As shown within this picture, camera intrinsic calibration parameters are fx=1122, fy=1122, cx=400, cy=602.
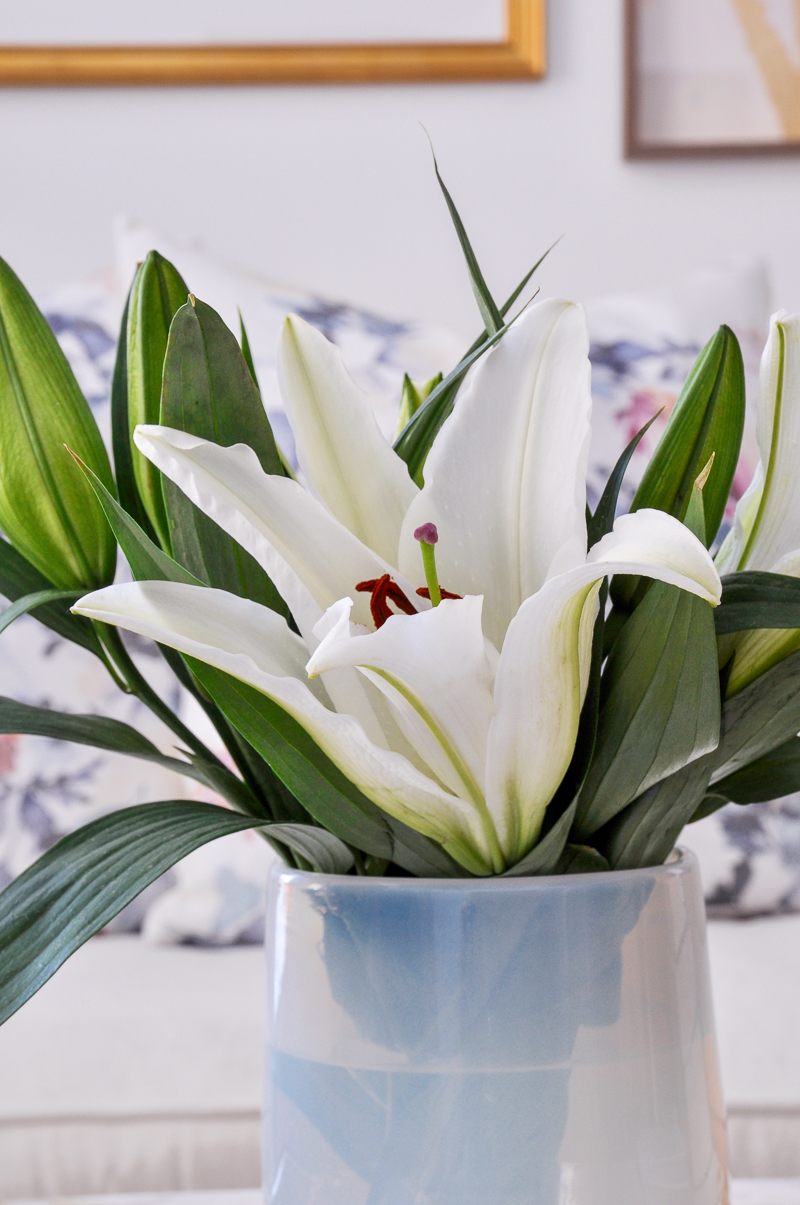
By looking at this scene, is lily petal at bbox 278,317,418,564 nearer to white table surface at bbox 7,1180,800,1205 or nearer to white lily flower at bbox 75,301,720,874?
white lily flower at bbox 75,301,720,874

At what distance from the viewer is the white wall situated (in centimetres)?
115

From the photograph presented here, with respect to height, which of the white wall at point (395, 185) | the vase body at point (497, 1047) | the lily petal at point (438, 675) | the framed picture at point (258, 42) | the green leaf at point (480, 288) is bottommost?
the vase body at point (497, 1047)

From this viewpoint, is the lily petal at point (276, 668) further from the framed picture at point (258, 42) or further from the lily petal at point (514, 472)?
the framed picture at point (258, 42)

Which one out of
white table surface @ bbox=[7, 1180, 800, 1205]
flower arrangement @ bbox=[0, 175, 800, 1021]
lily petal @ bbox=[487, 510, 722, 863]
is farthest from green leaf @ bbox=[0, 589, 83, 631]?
white table surface @ bbox=[7, 1180, 800, 1205]

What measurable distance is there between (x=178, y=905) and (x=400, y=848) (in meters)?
0.50

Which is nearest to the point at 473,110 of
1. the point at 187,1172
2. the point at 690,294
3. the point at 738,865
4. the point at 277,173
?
the point at 277,173

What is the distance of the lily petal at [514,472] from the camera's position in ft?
0.74

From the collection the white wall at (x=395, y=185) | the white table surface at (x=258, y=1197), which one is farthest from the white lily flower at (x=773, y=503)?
the white wall at (x=395, y=185)

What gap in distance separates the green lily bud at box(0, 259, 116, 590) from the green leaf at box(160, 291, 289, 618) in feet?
0.11

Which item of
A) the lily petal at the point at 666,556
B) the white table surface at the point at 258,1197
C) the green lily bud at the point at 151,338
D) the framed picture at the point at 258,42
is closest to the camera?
the lily petal at the point at 666,556

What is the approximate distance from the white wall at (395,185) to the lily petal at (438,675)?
1013 mm

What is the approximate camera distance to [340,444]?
9.7 inches

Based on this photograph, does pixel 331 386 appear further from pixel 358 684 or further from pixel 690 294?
pixel 690 294

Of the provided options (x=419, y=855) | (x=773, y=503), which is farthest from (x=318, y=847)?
(x=773, y=503)
